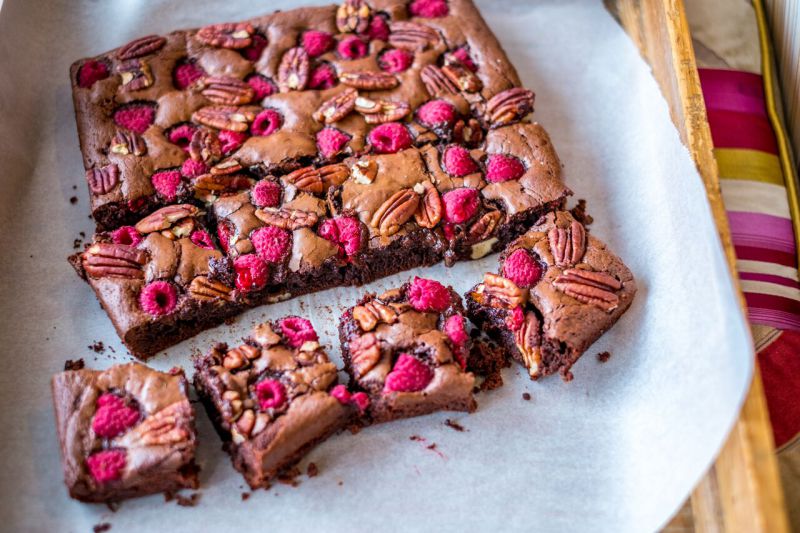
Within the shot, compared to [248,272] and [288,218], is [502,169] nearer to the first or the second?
[288,218]

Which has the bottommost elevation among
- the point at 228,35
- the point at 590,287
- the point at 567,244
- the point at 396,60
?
the point at 590,287

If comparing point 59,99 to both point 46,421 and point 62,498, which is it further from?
point 62,498

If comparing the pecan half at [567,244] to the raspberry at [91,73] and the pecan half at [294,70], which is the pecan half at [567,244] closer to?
the pecan half at [294,70]

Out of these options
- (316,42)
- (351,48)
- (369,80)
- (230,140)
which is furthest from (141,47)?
(369,80)

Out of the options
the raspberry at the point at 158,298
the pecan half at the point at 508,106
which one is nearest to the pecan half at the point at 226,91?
the raspberry at the point at 158,298

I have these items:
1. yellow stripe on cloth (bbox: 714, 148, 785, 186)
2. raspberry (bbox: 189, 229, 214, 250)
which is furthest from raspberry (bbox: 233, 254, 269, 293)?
yellow stripe on cloth (bbox: 714, 148, 785, 186)

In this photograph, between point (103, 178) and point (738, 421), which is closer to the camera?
point (738, 421)

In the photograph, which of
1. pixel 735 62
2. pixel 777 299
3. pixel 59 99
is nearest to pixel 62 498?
pixel 59 99
